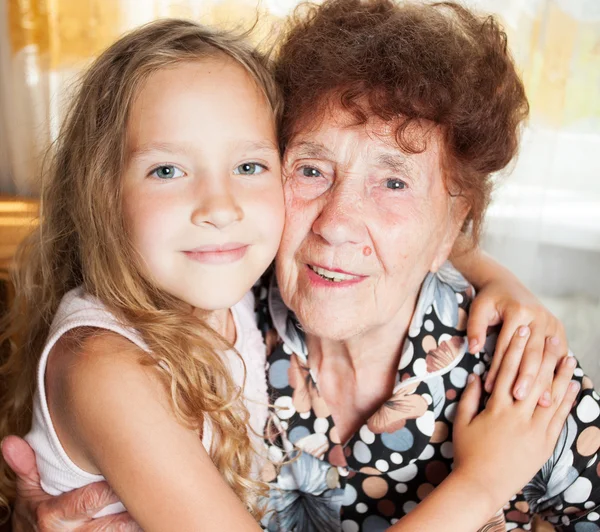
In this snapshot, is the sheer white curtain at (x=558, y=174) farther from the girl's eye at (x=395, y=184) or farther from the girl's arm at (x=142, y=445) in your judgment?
the girl's arm at (x=142, y=445)

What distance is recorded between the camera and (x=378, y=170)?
155 cm

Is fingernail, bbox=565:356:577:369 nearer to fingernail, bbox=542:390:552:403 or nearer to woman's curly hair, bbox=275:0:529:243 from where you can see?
fingernail, bbox=542:390:552:403

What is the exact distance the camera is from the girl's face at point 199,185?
148 cm

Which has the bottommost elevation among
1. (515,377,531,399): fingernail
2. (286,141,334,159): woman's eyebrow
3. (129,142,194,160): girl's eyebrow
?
(515,377,531,399): fingernail

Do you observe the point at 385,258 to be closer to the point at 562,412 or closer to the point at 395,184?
the point at 395,184

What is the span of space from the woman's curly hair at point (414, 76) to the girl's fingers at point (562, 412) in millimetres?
511

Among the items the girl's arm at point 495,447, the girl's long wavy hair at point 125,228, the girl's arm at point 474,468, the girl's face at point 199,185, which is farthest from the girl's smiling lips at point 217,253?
the girl's arm at point 495,447

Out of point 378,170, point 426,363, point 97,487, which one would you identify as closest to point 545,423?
point 426,363

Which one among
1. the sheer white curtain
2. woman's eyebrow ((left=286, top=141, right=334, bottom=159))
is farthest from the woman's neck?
the sheer white curtain

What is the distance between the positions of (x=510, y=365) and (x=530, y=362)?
4 cm

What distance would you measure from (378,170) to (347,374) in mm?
570

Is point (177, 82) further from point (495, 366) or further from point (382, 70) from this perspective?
point (495, 366)

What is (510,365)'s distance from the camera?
1582 mm

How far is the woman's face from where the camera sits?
60.6 inches
